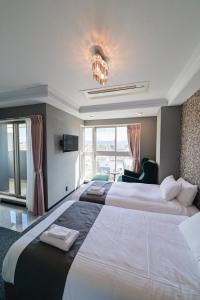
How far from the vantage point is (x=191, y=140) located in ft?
7.89

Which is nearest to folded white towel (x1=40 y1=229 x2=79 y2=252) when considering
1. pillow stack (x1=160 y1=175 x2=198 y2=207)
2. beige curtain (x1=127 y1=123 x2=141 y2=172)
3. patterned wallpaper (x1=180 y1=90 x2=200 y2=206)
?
pillow stack (x1=160 y1=175 x2=198 y2=207)

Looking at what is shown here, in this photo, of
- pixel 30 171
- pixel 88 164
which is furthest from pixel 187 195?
pixel 88 164

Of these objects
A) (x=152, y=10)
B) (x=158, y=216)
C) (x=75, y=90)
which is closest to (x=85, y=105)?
(x=75, y=90)

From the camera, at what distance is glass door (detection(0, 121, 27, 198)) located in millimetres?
3395

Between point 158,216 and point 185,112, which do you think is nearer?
point 158,216

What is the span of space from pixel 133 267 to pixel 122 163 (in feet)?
13.2

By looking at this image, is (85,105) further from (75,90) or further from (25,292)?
(25,292)

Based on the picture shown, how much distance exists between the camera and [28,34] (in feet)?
4.15

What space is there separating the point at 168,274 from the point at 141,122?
396 cm

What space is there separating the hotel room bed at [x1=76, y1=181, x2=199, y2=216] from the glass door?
1.83 metres

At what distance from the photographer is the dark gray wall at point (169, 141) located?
3.04 m

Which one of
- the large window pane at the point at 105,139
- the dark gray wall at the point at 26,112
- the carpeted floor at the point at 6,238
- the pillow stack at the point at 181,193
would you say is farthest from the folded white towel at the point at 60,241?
the large window pane at the point at 105,139

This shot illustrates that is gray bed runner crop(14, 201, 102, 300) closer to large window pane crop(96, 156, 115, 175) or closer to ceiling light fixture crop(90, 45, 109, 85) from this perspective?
ceiling light fixture crop(90, 45, 109, 85)

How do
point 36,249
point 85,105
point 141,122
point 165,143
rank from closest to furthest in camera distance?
point 36,249
point 165,143
point 85,105
point 141,122
